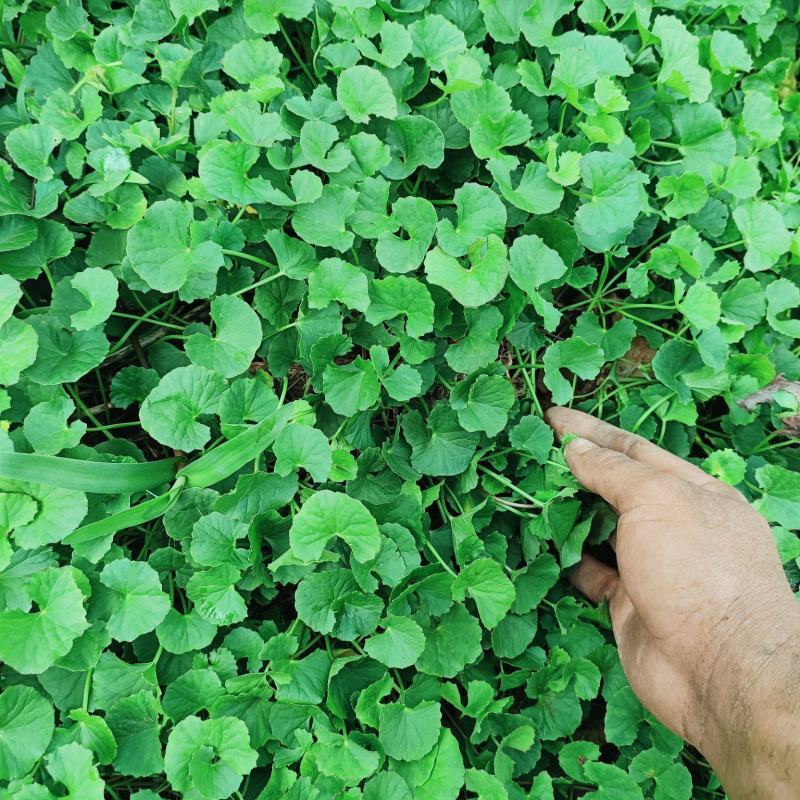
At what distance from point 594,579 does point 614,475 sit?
15.3 inches

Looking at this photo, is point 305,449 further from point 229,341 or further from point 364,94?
point 364,94

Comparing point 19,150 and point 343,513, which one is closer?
point 343,513

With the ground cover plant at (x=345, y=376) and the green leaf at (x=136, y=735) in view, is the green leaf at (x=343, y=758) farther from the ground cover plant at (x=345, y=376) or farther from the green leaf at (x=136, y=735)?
the green leaf at (x=136, y=735)

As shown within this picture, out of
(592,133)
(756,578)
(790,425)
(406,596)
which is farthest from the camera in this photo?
(790,425)

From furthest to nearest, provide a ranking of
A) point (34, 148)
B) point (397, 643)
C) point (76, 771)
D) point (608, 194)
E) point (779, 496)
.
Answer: point (779, 496), point (608, 194), point (34, 148), point (397, 643), point (76, 771)

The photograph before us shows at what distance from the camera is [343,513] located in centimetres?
132

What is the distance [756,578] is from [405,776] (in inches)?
33.5

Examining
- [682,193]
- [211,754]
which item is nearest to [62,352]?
[211,754]

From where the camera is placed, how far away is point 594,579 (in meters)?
1.66

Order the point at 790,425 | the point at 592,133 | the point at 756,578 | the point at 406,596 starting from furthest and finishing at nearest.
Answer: the point at 790,425
the point at 592,133
the point at 406,596
the point at 756,578

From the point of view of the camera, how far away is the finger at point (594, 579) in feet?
5.37

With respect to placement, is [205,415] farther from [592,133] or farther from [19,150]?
[592,133]

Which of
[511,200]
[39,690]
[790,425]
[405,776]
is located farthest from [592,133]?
[39,690]

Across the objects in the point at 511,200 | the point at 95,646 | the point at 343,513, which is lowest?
the point at 95,646
